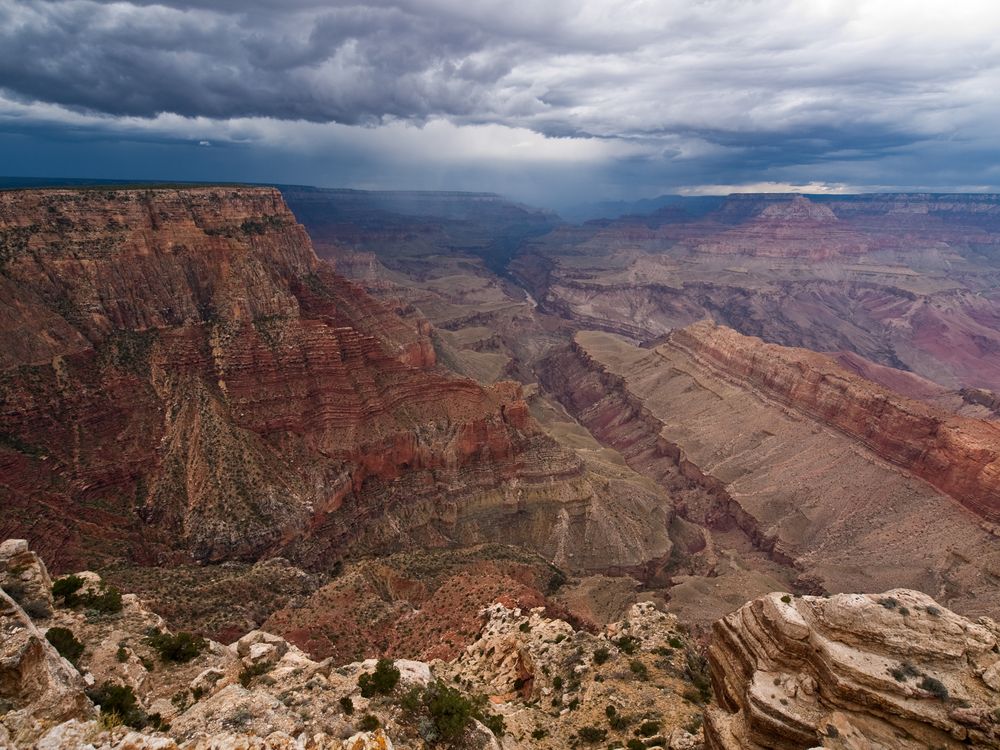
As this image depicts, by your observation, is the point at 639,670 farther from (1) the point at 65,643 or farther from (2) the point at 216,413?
(2) the point at 216,413

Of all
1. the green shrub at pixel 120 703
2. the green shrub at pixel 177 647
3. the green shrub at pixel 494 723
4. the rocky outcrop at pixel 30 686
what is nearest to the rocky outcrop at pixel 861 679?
the green shrub at pixel 494 723

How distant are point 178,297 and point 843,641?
7293 centimetres

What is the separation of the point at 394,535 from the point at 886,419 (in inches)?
2913

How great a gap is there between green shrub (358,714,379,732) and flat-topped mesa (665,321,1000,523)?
265 ft

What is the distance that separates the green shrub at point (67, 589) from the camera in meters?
29.2

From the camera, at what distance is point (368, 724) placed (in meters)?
20.5

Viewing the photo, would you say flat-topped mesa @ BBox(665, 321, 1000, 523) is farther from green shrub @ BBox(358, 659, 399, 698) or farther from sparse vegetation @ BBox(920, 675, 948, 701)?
green shrub @ BBox(358, 659, 399, 698)

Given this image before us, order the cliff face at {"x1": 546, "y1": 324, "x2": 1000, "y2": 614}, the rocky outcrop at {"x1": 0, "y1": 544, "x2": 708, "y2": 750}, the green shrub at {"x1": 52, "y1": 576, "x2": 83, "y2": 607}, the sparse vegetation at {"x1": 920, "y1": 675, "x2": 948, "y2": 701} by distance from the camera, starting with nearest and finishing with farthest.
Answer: the rocky outcrop at {"x1": 0, "y1": 544, "x2": 708, "y2": 750}, the sparse vegetation at {"x1": 920, "y1": 675, "x2": 948, "y2": 701}, the green shrub at {"x1": 52, "y1": 576, "x2": 83, "y2": 607}, the cliff face at {"x1": 546, "y1": 324, "x2": 1000, "y2": 614}

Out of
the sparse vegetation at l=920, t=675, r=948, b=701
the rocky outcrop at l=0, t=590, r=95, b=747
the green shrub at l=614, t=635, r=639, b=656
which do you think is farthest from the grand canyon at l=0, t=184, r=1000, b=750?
the green shrub at l=614, t=635, r=639, b=656

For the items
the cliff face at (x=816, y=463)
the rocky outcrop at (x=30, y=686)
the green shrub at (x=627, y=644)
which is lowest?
the cliff face at (x=816, y=463)

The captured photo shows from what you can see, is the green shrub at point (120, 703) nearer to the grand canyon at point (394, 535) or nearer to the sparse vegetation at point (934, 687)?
the grand canyon at point (394, 535)

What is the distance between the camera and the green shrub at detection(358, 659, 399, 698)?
2411 centimetres

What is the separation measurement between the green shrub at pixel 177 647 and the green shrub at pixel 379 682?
9407mm

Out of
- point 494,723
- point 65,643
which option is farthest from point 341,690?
point 65,643
